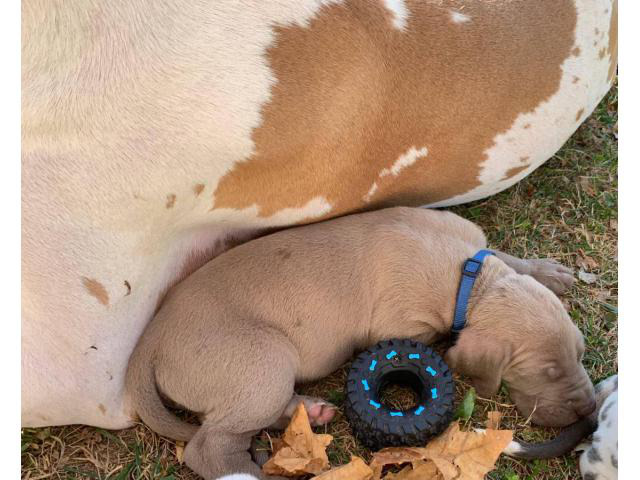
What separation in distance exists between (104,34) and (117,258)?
0.76 metres

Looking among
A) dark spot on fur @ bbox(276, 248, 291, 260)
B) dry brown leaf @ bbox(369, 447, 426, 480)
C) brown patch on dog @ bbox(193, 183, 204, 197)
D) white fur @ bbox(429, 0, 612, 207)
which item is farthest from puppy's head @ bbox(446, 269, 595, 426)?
brown patch on dog @ bbox(193, 183, 204, 197)

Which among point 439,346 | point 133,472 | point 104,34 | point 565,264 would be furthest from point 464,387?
point 104,34

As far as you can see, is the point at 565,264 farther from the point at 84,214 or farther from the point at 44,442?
the point at 44,442

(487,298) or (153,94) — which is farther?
(487,298)

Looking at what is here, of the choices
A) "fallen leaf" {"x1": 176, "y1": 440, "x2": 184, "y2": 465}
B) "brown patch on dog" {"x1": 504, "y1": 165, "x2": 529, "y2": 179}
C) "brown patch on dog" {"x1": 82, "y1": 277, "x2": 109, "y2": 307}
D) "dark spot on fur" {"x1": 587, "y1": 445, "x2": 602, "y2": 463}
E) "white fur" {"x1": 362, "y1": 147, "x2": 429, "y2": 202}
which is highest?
"white fur" {"x1": 362, "y1": 147, "x2": 429, "y2": 202}

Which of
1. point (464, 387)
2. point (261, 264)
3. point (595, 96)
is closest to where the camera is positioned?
point (261, 264)

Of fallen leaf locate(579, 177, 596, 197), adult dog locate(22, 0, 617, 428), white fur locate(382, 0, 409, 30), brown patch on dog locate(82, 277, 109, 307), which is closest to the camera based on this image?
adult dog locate(22, 0, 617, 428)

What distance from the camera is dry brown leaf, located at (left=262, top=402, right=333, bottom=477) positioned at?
2.60 metres

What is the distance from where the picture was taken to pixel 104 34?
7.58 ft

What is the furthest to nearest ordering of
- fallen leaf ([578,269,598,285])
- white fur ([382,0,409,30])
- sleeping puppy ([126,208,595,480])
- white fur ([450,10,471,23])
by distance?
fallen leaf ([578,269,598,285]) → white fur ([450,10,471,23]) → white fur ([382,0,409,30]) → sleeping puppy ([126,208,595,480])

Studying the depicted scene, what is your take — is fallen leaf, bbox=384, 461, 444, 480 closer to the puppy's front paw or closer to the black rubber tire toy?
the black rubber tire toy

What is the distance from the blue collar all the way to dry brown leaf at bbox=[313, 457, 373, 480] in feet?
2.12

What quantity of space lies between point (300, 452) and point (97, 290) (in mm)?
958

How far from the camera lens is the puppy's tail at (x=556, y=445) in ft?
8.83
